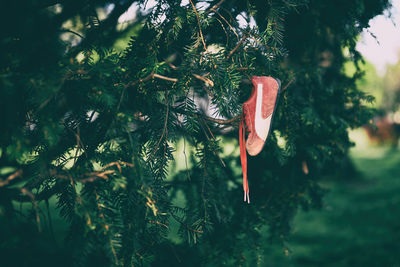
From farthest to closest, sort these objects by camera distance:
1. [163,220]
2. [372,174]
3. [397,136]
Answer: [397,136], [372,174], [163,220]

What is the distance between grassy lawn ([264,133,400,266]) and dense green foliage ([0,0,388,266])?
74 cm

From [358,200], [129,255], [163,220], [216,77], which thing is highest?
[358,200]

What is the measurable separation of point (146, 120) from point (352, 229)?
17.9 feet

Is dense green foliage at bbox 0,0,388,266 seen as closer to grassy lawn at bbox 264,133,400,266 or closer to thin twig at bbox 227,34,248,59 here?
thin twig at bbox 227,34,248,59

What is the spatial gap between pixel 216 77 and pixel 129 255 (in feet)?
2.95

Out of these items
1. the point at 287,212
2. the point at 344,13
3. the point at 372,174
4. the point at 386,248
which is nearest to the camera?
the point at 344,13

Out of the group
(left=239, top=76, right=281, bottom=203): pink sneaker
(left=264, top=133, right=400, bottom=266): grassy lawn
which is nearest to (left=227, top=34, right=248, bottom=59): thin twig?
(left=239, top=76, right=281, bottom=203): pink sneaker

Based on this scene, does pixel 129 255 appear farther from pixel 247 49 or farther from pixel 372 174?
pixel 372 174

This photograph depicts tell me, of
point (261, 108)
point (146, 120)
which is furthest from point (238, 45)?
point (146, 120)

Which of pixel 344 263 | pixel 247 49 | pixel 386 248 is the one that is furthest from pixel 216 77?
pixel 386 248

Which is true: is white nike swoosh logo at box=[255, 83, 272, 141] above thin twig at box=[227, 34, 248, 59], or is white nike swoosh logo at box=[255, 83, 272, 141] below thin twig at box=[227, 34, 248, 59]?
below

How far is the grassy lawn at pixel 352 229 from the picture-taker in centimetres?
446

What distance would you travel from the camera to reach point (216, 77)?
1363 millimetres

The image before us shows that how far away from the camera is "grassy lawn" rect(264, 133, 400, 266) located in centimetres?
446
